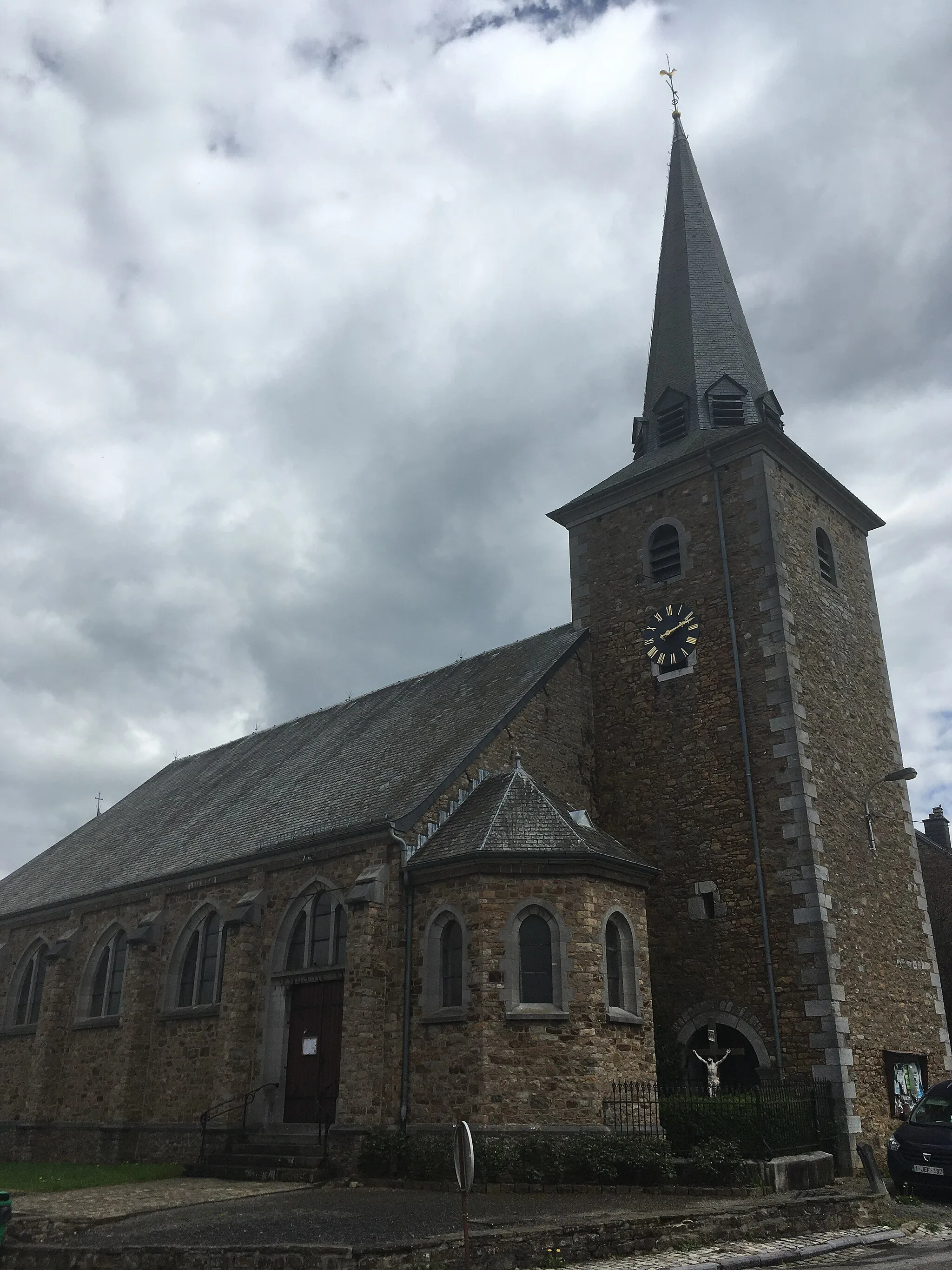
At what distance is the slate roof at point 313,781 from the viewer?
2106 cm

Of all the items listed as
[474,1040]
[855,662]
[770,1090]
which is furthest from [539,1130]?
[855,662]

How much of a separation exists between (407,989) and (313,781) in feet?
24.8

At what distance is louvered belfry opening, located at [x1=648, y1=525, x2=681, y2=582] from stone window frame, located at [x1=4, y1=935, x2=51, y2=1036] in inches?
696

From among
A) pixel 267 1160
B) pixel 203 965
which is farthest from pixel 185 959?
pixel 267 1160

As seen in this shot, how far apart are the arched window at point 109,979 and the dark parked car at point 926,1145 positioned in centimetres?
1646

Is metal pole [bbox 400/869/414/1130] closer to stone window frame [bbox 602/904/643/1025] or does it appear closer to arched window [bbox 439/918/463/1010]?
arched window [bbox 439/918/463/1010]

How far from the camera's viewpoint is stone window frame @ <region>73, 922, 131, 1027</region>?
24.0 meters

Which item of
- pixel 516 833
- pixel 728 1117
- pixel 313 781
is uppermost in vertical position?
pixel 313 781

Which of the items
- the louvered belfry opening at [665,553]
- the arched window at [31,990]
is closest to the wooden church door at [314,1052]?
the arched window at [31,990]

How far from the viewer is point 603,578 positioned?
988 inches

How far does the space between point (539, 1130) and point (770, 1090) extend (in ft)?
12.2

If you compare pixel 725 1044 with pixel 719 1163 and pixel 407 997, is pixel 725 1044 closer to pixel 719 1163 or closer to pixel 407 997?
pixel 719 1163

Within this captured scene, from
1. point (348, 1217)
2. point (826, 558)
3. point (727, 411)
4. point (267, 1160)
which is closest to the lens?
point (348, 1217)

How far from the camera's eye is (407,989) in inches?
698
